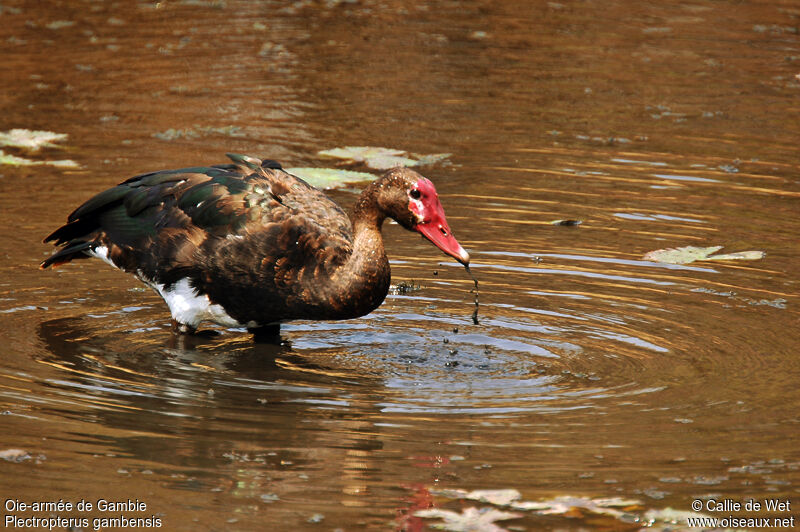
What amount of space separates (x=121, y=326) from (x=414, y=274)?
7.67 ft

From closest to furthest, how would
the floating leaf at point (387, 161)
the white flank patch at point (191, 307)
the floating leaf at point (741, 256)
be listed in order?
the white flank patch at point (191, 307), the floating leaf at point (741, 256), the floating leaf at point (387, 161)

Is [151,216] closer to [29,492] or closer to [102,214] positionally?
[102,214]

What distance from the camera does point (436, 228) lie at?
725 cm

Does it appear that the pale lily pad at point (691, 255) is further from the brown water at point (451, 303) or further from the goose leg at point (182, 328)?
the goose leg at point (182, 328)

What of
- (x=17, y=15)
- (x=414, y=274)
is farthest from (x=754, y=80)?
(x=17, y=15)

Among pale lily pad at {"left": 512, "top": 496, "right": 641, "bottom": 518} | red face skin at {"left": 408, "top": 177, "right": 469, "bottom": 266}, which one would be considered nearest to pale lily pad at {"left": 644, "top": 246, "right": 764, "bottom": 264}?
red face skin at {"left": 408, "top": 177, "right": 469, "bottom": 266}

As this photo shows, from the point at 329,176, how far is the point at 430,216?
389 cm

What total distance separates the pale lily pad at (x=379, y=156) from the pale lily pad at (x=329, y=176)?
1.36ft

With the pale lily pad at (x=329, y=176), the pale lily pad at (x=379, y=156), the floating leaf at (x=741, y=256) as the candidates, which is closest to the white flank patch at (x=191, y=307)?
the pale lily pad at (x=329, y=176)

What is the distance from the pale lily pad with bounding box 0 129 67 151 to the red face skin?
6247 millimetres

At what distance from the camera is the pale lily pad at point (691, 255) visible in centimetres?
921

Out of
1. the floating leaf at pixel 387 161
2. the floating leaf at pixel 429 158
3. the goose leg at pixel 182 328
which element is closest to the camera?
the goose leg at pixel 182 328

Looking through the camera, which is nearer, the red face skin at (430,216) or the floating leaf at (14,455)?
the floating leaf at (14,455)

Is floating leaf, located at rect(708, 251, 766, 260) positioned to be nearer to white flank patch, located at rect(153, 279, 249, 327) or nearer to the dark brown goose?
the dark brown goose
